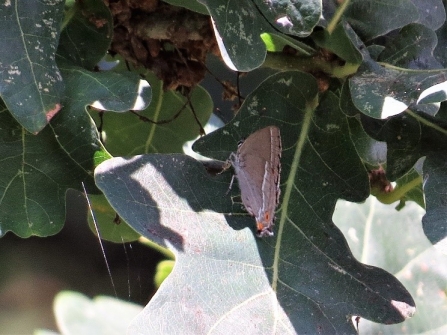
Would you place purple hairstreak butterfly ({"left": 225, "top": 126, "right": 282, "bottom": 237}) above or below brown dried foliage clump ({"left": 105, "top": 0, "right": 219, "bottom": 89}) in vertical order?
below

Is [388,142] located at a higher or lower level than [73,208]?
higher

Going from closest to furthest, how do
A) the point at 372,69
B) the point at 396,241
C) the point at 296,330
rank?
the point at 296,330 < the point at 372,69 < the point at 396,241

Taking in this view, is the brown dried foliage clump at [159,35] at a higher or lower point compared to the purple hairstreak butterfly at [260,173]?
higher

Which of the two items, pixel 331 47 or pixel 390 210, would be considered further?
pixel 390 210

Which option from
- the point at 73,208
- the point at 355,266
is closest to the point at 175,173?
the point at 355,266

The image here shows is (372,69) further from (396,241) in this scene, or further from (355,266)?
(396,241)

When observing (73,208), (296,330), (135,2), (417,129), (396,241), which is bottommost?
(73,208)

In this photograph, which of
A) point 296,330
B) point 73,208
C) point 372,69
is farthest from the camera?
point 73,208
